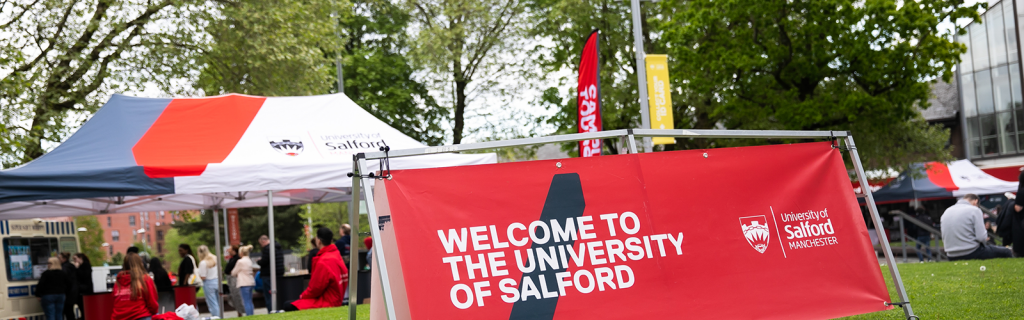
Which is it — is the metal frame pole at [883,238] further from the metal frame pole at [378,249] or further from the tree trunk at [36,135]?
the tree trunk at [36,135]

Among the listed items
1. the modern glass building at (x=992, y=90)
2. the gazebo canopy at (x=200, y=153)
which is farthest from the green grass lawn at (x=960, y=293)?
the modern glass building at (x=992, y=90)

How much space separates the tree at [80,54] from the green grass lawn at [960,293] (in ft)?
26.3

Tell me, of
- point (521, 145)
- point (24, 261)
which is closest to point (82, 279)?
point (24, 261)

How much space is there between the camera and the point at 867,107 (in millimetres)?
21203

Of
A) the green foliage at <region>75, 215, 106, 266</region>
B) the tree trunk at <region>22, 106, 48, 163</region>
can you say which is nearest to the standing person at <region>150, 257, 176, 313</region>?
the tree trunk at <region>22, 106, 48, 163</region>

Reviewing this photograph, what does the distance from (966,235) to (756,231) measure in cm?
977

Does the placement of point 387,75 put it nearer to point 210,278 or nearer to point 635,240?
point 210,278

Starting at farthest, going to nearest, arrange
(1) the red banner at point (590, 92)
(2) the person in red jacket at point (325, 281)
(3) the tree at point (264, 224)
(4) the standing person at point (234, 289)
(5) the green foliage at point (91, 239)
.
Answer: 1. (5) the green foliage at point (91, 239)
2. (3) the tree at point (264, 224)
3. (4) the standing person at point (234, 289)
4. (1) the red banner at point (590, 92)
5. (2) the person in red jacket at point (325, 281)

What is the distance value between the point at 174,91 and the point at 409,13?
11859 mm

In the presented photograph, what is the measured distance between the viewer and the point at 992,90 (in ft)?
119

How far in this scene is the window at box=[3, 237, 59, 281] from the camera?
13.9 meters

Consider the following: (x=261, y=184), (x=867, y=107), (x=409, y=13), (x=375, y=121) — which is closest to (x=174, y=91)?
(x=375, y=121)

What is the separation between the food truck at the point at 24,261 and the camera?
44.4ft

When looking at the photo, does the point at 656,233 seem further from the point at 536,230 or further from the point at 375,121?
the point at 375,121
